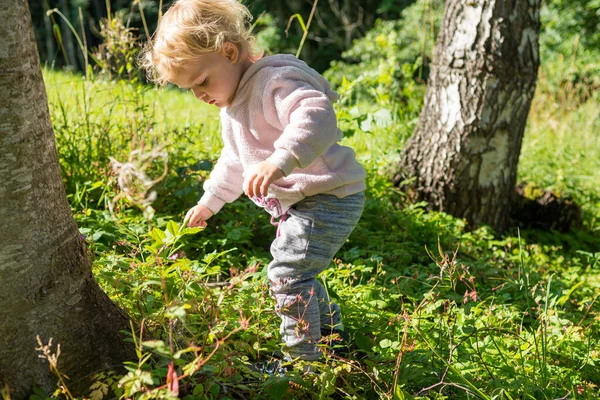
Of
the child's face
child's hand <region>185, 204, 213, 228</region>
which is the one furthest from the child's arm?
the child's face

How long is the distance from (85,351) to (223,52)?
1059 millimetres

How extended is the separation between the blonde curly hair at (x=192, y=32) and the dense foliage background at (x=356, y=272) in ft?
1.27

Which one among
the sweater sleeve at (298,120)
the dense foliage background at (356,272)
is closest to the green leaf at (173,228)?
the dense foliage background at (356,272)

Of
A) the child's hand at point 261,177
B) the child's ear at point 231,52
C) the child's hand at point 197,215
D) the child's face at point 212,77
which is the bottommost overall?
the child's hand at point 197,215

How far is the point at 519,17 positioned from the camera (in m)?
3.85

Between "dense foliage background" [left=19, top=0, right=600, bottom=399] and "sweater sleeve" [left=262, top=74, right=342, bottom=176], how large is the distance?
40 cm

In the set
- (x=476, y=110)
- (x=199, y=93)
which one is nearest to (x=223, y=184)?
(x=199, y=93)

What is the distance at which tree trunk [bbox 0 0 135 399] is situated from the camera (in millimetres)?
1551

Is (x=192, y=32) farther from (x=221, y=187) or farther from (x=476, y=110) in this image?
(x=476, y=110)

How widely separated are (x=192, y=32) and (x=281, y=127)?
0.42m

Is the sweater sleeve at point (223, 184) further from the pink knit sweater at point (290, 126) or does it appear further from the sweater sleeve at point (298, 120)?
the sweater sleeve at point (298, 120)

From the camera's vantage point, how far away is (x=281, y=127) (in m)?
2.06

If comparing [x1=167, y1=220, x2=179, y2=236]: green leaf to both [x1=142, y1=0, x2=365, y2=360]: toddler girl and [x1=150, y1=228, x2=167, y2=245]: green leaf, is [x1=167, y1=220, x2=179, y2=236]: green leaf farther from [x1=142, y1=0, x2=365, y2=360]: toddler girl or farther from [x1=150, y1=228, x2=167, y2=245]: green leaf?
[x1=142, y1=0, x2=365, y2=360]: toddler girl

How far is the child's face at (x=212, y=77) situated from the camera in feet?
6.68
